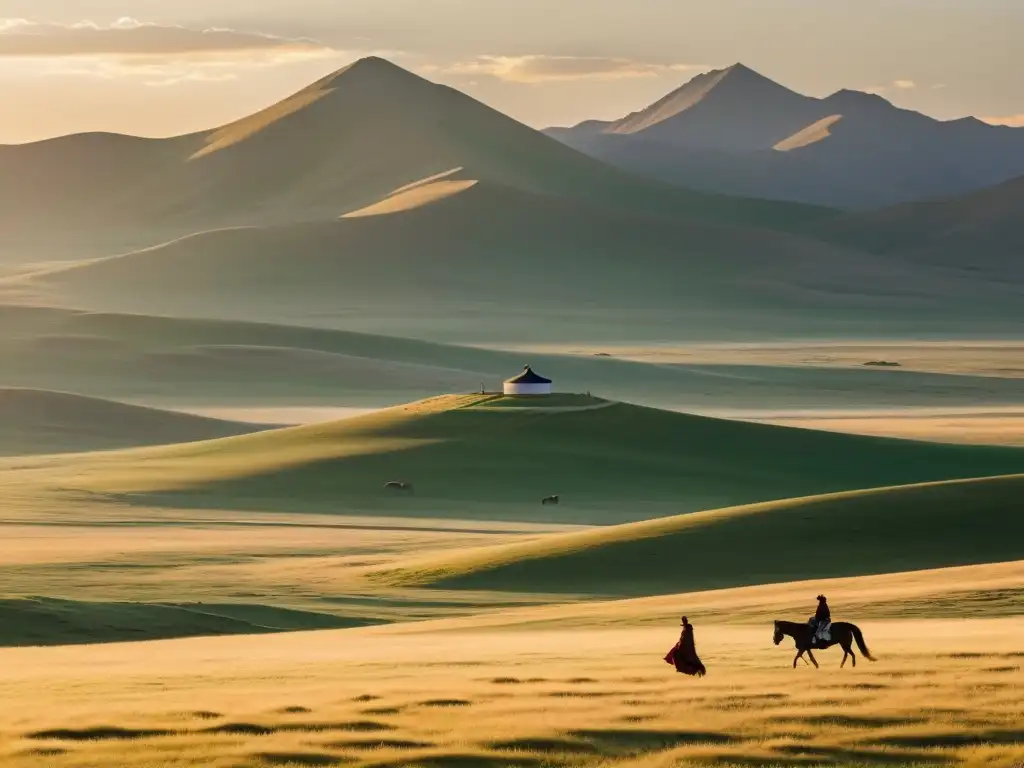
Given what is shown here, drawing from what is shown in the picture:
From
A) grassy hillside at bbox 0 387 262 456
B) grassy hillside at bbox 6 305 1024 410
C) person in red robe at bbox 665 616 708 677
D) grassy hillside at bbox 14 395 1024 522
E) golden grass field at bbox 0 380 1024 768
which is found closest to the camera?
golden grass field at bbox 0 380 1024 768

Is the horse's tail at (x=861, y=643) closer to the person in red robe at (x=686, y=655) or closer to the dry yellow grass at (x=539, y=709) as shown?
the dry yellow grass at (x=539, y=709)

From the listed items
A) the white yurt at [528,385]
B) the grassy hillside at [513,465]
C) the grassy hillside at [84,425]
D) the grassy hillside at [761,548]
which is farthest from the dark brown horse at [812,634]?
the grassy hillside at [84,425]

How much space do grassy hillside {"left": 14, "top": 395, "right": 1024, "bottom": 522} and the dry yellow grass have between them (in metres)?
45.3

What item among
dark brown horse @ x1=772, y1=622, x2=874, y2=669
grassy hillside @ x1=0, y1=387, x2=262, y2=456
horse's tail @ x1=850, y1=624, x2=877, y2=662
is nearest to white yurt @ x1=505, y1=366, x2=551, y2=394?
grassy hillside @ x1=0, y1=387, x2=262, y2=456

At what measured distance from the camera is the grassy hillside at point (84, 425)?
11031 cm

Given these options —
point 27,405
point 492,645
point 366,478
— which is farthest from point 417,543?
point 27,405

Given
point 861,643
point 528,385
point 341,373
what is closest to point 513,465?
point 528,385

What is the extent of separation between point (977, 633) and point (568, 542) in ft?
90.0

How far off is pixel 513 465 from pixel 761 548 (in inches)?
1181

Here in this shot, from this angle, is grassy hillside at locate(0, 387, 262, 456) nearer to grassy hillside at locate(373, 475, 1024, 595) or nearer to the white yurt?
the white yurt

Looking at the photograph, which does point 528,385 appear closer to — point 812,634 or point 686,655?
point 812,634

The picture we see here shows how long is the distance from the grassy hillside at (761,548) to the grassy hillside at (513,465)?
1584 cm

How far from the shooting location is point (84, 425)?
115688 millimetres

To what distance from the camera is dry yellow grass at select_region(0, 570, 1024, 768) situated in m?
21.9
